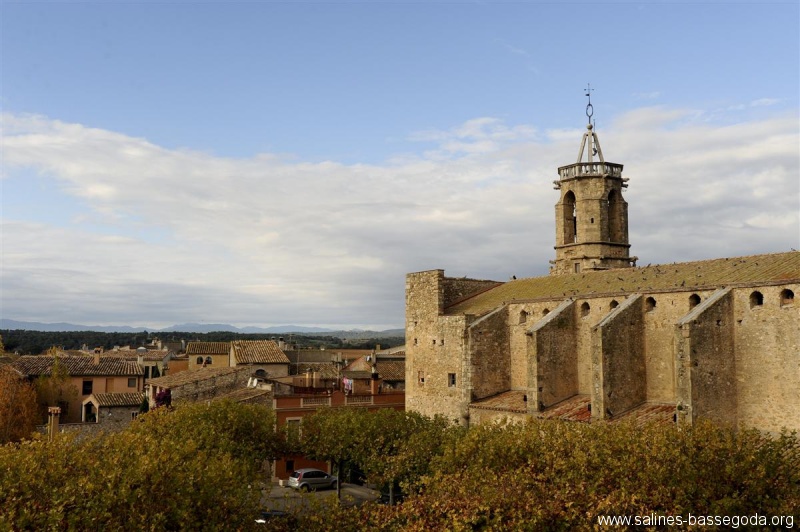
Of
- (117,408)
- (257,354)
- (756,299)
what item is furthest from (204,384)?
(756,299)

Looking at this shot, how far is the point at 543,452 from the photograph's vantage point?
59.2 ft

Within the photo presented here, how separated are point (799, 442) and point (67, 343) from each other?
19009cm

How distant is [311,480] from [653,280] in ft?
63.9

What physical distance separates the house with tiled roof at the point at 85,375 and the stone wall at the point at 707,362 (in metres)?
48.4

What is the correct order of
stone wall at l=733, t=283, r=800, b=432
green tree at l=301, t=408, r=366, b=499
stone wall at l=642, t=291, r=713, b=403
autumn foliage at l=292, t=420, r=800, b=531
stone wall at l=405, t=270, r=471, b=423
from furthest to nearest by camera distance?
stone wall at l=405, t=270, r=471, b=423 → green tree at l=301, t=408, r=366, b=499 → stone wall at l=642, t=291, r=713, b=403 → stone wall at l=733, t=283, r=800, b=432 → autumn foliage at l=292, t=420, r=800, b=531

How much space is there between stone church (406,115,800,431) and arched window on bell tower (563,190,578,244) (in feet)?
0.24

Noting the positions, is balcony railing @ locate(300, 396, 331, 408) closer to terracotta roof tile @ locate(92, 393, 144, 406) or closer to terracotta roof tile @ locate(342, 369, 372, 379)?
terracotta roof tile @ locate(342, 369, 372, 379)

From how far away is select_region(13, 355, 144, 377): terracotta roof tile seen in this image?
Answer: 56906 mm

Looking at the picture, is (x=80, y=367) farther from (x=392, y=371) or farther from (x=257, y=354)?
(x=392, y=371)

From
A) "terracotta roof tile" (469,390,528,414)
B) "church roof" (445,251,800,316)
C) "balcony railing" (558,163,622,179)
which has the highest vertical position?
"balcony railing" (558,163,622,179)

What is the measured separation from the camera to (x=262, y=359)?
183 feet

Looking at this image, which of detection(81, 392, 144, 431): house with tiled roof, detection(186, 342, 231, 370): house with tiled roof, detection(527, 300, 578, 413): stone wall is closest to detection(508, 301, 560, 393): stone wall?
detection(527, 300, 578, 413): stone wall

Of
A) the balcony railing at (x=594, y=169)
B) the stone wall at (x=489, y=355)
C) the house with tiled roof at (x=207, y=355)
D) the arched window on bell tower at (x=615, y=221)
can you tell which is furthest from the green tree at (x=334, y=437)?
the house with tiled roof at (x=207, y=355)

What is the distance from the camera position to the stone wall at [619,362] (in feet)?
88.3
